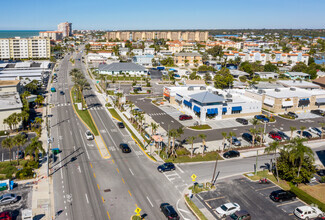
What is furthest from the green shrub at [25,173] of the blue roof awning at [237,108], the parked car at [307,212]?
the blue roof awning at [237,108]

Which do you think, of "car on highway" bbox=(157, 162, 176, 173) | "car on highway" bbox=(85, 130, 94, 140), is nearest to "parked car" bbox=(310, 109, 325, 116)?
"car on highway" bbox=(157, 162, 176, 173)

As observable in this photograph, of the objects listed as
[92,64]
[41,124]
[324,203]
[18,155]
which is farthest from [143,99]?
[92,64]

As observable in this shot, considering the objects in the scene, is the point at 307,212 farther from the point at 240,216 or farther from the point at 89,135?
the point at 89,135

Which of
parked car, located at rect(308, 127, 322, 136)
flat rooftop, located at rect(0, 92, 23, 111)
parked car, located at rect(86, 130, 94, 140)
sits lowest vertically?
parked car, located at rect(86, 130, 94, 140)

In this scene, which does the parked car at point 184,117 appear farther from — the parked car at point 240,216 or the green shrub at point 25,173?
the green shrub at point 25,173

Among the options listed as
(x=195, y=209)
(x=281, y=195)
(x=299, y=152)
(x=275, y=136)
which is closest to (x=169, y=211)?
(x=195, y=209)

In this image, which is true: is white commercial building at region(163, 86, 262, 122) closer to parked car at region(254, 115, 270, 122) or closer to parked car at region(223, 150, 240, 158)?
parked car at region(254, 115, 270, 122)

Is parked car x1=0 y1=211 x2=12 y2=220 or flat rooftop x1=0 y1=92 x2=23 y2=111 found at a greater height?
flat rooftop x1=0 y1=92 x2=23 y2=111
